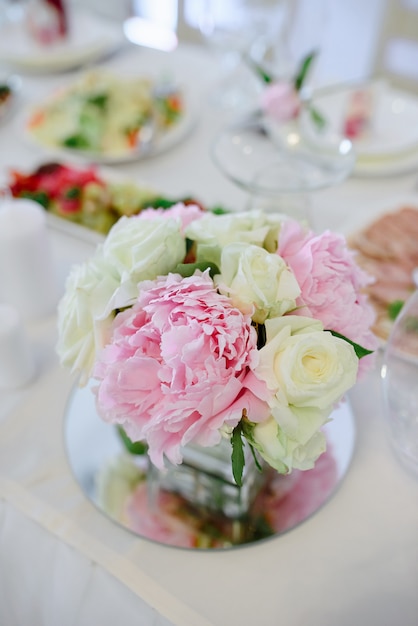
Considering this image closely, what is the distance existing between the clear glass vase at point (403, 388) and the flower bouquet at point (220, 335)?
159 millimetres

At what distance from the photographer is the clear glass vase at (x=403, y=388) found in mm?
629

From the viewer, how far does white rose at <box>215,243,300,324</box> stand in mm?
433

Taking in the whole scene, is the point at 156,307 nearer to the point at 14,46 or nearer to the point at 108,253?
the point at 108,253

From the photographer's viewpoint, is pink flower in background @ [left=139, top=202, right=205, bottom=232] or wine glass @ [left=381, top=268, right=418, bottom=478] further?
wine glass @ [left=381, top=268, right=418, bottom=478]

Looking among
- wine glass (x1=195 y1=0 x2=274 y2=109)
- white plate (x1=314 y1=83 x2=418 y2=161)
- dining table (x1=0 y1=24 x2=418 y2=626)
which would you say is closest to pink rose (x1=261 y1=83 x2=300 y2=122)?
white plate (x1=314 y1=83 x2=418 y2=161)

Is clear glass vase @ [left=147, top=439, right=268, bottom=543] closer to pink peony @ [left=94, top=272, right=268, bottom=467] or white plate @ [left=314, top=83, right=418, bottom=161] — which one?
pink peony @ [left=94, top=272, right=268, bottom=467]

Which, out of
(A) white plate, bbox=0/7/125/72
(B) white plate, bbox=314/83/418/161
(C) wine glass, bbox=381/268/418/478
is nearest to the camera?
(C) wine glass, bbox=381/268/418/478

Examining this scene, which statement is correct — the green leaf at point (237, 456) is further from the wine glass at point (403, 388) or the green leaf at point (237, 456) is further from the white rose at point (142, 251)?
the wine glass at point (403, 388)

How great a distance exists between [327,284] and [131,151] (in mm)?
736

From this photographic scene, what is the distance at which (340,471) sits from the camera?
2.05 feet

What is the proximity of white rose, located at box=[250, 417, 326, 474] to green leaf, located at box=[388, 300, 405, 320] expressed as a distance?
1.21 feet

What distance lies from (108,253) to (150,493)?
277 millimetres

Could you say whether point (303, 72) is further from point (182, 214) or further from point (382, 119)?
point (182, 214)

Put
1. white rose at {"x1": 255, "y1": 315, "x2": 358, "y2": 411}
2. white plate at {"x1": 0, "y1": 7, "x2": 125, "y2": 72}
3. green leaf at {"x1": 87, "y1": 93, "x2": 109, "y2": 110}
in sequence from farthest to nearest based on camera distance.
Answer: white plate at {"x1": 0, "y1": 7, "x2": 125, "y2": 72}
green leaf at {"x1": 87, "y1": 93, "x2": 109, "y2": 110}
white rose at {"x1": 255, "y1": 315, "x2": 358, "y2": 411}
